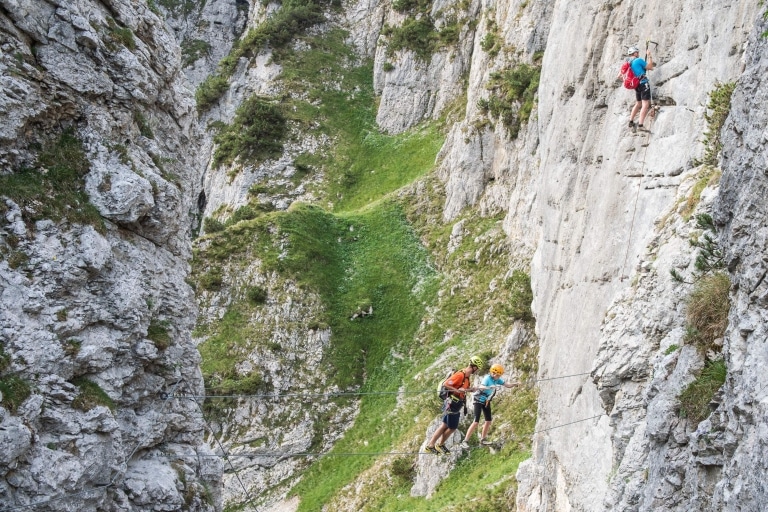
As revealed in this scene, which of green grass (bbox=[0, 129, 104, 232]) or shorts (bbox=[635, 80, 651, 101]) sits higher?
shorts (bbox=[635, 80, 651, 101])

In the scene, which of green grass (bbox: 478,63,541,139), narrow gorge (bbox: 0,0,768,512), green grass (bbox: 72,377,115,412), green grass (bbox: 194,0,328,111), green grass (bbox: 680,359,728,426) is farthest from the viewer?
green grass (bbox: 194,0,328,111)

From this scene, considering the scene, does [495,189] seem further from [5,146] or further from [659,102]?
[5,146]

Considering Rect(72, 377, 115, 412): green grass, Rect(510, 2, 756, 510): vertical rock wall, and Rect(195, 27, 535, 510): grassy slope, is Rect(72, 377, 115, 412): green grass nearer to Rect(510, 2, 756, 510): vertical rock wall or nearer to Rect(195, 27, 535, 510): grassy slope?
Rect(510, 2, 756, 510): vertical rock wall

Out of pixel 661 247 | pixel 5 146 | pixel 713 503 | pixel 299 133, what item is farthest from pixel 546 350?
pixel 299 133

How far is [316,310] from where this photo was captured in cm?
3919

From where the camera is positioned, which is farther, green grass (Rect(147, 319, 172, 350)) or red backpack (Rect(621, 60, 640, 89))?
red backpack (Rect(621, 60, 640, 89))

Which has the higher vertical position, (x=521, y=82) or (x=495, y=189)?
(x=521, y=82)

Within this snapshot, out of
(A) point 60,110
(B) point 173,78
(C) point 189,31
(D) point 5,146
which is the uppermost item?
(C) point 189,31

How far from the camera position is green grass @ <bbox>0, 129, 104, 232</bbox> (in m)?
12.7

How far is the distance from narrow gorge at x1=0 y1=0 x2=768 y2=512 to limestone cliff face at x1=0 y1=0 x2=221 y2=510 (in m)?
0.06

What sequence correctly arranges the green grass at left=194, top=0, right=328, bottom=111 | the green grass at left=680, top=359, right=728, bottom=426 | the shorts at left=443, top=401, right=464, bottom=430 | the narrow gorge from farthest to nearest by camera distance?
the green grass at left=194, top=0, right=328, bottom=111 → the shorts at left=443, top=401, right=464, bottom=430 → the narrow gorge → the green grass at left=680, top=359, right=728, bottom=426

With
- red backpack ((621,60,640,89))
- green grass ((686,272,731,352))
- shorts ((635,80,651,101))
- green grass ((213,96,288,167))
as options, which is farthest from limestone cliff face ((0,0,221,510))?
green grass ((213,96,288,167))

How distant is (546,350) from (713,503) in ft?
39.0

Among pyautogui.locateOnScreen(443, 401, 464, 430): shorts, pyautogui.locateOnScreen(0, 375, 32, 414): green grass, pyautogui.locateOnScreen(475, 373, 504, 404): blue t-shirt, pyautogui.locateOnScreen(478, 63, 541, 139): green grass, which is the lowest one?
pyautogui.locateOnScreen(443, 401, 464, 430): shorts
